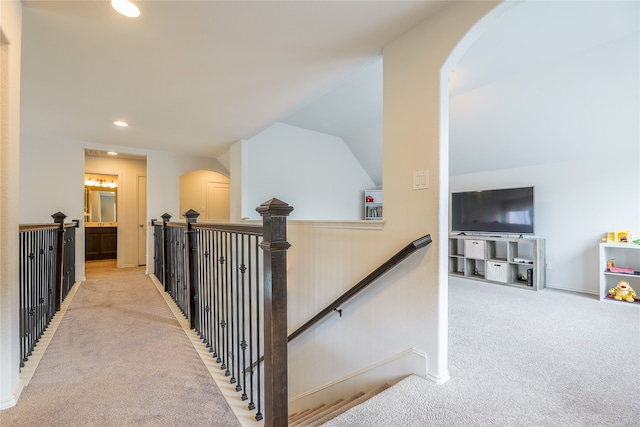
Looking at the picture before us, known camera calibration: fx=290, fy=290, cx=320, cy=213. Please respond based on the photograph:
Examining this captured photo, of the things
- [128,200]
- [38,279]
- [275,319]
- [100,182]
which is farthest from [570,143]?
[100,182]

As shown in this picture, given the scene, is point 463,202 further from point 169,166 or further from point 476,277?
point 169,166

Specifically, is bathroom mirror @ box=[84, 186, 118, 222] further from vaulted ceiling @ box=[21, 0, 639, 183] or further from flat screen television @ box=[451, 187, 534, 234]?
flat screen television @ box=[451, 187, 534, 234]

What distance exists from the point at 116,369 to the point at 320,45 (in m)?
2.52

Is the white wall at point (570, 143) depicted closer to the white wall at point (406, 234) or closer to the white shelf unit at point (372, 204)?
the white shelf unit at point (372, 204)

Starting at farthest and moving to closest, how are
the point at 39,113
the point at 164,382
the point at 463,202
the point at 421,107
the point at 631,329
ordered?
the point at 463,202 < the point at 39,113 < the point at 631,329 < the point at 421,107 < the point at 164,382

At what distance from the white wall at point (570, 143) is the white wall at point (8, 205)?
14.2ft

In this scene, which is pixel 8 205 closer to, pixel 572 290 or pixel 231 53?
pixel 231 53

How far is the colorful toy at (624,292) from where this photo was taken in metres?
3.45

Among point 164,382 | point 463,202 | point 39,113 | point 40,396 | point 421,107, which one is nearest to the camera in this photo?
point 40,396

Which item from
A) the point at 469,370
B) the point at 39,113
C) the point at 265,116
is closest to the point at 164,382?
the point at 469,370

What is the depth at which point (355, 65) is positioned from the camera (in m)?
2.34

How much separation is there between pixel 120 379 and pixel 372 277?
1631 millimetres

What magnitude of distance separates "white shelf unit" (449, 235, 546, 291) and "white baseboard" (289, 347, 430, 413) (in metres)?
3.31

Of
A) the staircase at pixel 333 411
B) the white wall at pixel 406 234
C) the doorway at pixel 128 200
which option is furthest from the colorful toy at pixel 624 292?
the doorway at pixel 128 200
